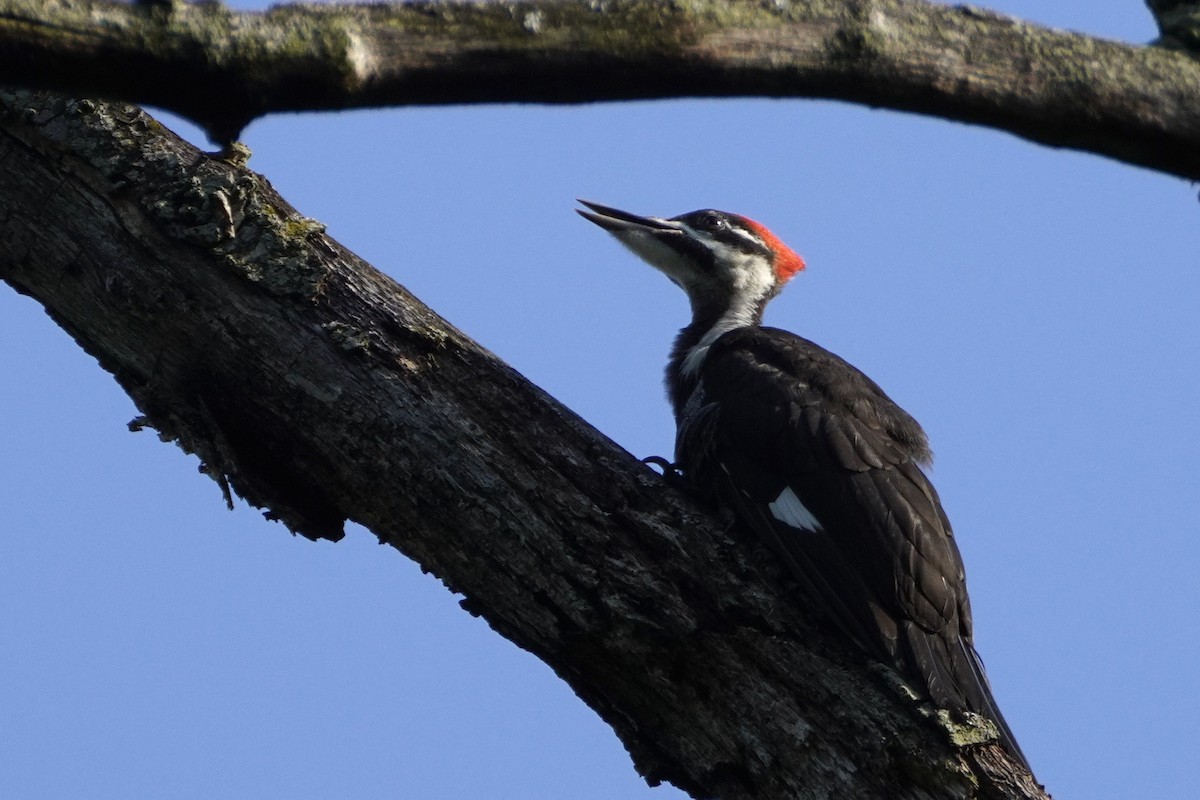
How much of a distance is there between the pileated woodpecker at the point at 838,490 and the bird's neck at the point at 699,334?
17 mm

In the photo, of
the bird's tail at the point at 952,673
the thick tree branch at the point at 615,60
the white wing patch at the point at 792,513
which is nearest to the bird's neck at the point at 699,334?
the white wing patch at the point at 792,513

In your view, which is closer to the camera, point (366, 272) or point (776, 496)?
point (366, 272)

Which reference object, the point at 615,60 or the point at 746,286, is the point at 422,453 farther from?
the point at 746,286

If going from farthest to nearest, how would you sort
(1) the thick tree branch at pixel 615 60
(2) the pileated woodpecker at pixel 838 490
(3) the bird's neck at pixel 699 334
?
(3) the bird's neck at pixel 699 334 → (2) the pileated woodpecker at pixel 838 490 → (1) the thick tree branch at pixel 615 60

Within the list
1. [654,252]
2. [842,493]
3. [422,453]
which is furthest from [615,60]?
[654,252]

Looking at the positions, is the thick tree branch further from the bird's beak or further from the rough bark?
the bird's beak

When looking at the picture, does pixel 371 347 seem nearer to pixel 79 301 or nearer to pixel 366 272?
pixel 366 272

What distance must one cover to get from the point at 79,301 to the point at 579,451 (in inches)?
50.4

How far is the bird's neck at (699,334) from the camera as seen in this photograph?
15.3 feet

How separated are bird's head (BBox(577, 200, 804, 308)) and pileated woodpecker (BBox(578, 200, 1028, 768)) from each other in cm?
70

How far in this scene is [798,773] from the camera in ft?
9.14

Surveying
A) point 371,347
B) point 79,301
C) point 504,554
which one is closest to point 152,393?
point 79,301

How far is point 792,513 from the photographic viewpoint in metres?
3.59

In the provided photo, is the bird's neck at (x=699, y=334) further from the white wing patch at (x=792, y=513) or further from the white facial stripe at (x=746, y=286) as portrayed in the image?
the white wing patch at (x=792, y=513)
